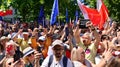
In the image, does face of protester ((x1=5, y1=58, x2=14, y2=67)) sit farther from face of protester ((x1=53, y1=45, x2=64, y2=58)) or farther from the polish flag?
the polish flag

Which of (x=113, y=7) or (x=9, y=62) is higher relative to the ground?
(x=9, y=62)

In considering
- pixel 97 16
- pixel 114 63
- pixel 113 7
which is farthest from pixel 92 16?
pixel 113 7

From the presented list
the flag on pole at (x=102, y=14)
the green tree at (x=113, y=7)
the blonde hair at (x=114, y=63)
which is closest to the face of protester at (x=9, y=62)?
the blonde hair at (x=114, y=63)

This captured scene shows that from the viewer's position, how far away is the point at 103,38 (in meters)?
10.7

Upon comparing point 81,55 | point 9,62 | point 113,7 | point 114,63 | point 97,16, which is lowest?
point 113,7

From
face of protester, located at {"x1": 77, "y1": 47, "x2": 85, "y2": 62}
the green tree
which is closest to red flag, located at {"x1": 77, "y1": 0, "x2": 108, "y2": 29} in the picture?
face of protester, located at {"x1": 77, "y1": 47, "x2": 85, "y2": 62}

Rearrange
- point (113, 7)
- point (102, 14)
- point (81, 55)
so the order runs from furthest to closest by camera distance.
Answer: point (113, 7)
point (102, 14)
point (81, 55)

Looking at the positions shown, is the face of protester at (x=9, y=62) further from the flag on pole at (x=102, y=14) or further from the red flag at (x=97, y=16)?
the flag on pole at (x=102, y=14)

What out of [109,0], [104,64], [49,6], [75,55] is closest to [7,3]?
[49,6]

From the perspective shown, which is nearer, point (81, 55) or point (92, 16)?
point (81, 55)

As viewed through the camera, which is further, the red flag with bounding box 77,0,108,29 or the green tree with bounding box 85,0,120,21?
the green tree with bounding box 85,0,120,21

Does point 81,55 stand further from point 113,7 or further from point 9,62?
point 113,7

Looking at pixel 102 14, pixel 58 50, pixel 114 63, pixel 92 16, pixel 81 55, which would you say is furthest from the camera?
pixel 102 14

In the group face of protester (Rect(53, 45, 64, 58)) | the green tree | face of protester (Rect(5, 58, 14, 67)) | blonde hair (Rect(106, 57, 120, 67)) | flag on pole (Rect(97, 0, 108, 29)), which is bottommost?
the green tree
